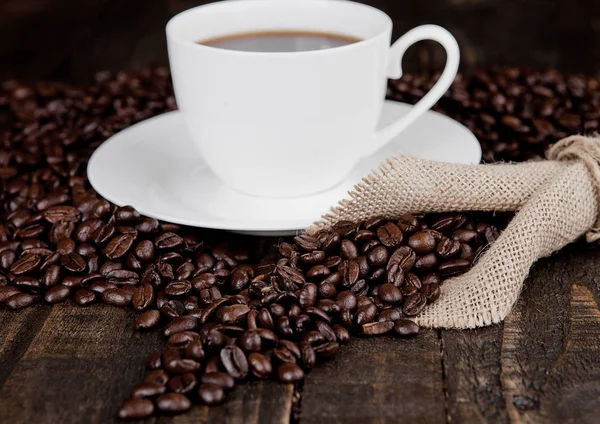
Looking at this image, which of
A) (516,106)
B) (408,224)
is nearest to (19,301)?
(408,224)

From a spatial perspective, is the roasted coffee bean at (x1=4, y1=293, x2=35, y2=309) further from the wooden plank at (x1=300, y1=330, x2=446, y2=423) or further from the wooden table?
the wooden plank at (x1=300, y1=330, x2=446, y2=423)

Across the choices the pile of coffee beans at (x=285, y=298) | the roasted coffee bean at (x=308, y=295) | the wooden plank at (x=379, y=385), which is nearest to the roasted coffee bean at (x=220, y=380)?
the pile of coffee beans at (x=285, y=298)

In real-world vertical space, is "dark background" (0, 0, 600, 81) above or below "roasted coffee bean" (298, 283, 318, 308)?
below

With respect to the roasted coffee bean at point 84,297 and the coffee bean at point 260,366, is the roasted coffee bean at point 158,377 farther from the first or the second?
the roasted coffee bean at point 84,297

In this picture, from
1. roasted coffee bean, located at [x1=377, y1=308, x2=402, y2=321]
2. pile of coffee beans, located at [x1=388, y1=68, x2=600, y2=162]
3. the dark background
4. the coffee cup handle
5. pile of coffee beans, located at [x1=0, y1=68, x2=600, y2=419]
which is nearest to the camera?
pile of coffee beans, located at [x1=0, y1=68, x2=600, y2=419]

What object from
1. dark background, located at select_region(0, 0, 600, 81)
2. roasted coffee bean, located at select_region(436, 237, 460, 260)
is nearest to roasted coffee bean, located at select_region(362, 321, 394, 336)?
roasted coffee bean, located at select_region(436, 237, 460, 260)

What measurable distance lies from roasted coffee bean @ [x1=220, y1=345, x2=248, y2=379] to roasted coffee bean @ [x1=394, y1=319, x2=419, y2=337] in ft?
0.89

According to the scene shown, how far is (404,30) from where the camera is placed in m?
2.97

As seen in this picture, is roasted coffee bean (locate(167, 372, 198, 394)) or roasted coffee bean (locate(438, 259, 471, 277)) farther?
roasted coffee bean (locate(438, 259, 471, 277))

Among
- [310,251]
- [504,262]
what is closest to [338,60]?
[310,251]

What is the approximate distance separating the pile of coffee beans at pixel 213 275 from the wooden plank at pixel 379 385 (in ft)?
0.09

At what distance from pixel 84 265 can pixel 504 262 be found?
0.80 metres

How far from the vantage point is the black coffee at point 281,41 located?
5.76ft

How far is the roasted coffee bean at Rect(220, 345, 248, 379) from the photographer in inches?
45.8
